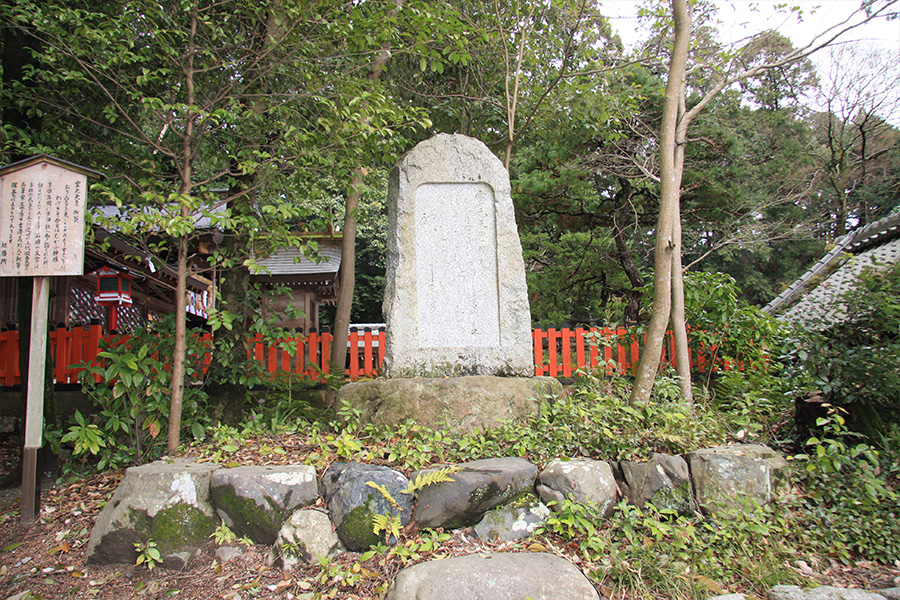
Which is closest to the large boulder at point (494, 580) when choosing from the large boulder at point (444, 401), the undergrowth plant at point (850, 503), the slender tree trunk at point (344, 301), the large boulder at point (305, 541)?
the large boulder at point (305, 541)

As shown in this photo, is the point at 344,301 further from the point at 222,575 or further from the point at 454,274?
the point at 222,575

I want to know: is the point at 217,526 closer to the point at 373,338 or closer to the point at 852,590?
the point at 852,590

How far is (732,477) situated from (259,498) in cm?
314

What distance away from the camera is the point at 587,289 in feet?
41.6

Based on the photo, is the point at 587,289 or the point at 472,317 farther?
the point at 587,289

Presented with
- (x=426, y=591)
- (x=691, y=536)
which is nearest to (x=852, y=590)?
(x=691, y=536)

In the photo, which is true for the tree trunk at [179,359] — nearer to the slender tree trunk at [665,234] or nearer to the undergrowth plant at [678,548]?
the undergrowth plant at [678,548]

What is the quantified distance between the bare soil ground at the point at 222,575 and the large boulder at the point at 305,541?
0.20 ft

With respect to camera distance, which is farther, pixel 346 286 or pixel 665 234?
pixel 346 286

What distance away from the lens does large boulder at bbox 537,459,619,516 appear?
333cm

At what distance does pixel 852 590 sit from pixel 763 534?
1.75ft

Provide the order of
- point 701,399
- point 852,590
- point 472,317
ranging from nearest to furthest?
point 852,590
point 472,317
point 701,399

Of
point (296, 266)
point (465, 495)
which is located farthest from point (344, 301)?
point (296, 266)

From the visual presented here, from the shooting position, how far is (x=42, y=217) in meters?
3.70
